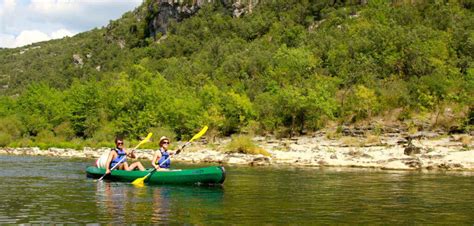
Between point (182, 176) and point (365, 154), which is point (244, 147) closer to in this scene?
point (365, 154)

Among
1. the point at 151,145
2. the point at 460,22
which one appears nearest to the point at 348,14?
the point at 460,22

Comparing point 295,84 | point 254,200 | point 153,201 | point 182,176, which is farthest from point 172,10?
point 254,200

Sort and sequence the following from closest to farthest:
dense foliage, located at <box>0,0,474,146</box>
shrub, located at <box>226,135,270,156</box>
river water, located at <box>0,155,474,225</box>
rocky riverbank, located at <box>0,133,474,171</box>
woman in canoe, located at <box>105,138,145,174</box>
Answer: river water, located at <box>0,155,474,225</box>
woman in canoe, located at <box>105,138,145,174</box>
rocky riverbank, located at <box>0,133,474,171</box>
shrub, located at <box>226,135,270,156</box>
dense foliage, located at <box>0,0,474,146</box>

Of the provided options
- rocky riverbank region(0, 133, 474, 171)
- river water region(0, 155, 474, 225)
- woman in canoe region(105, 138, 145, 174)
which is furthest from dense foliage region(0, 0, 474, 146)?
woman in canoe region(105, 138, 145, 174)

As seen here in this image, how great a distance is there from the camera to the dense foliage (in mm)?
51156

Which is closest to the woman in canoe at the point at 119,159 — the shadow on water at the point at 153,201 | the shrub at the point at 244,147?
the shadow on water at the point at 153,201

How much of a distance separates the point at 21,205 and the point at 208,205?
506 centimetres

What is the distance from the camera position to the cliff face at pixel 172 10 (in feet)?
408

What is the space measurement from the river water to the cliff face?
101594mm

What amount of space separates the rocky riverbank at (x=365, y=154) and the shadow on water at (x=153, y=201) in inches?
489

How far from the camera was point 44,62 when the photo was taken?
168 meters

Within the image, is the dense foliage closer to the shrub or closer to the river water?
the shrub

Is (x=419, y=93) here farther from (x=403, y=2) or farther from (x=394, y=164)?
(x=403, y=2)

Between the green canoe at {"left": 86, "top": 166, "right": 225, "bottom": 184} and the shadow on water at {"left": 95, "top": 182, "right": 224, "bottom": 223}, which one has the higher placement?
the green canoe at {"left": 86, "top": 166, "right": 225, "bottom": 184}
